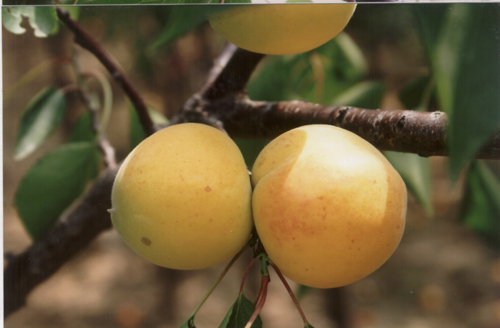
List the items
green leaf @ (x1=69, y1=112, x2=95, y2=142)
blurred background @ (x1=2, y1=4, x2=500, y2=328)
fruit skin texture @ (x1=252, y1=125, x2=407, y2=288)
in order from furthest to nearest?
green leaf @ (x1=69, y1=112, x2=95, y2=142)
blurred background @ (x1=2, y1=4, x2=500, y2=328)
fruit skin texture @ (x1=252, y1=125, x2=407, y2=288)

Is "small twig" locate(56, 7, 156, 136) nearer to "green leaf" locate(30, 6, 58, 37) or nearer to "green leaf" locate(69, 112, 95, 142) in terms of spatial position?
"green leaf" locate(30, 6, 58, 37)

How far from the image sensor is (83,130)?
2.37 feet

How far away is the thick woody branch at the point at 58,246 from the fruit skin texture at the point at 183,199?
0.75ft

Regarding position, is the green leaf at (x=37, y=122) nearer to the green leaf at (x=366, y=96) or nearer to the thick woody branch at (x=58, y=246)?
the thick woody branch at (x=58, y=246)

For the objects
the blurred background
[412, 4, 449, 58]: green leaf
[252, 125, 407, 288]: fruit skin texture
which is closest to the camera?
[252, 125, 407, 288]: fruit skin texture

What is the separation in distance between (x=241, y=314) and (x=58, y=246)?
31 cm

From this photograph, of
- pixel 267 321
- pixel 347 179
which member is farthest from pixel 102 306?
pixel 347 179

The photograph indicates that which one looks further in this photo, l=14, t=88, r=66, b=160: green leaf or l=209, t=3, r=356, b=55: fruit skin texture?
l=14, t=88, r=66, b=160: green leaf

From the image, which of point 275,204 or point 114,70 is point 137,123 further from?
point 275,204

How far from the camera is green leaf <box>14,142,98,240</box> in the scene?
63 centimetres

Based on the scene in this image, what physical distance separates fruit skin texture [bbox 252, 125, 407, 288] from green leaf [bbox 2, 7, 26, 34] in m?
0.42

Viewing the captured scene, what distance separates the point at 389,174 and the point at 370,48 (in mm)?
296

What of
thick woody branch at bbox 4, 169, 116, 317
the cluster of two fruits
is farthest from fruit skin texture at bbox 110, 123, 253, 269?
thick woody branch at bbox 4, 169, 116, 317

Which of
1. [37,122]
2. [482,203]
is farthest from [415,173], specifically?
[37,122]
